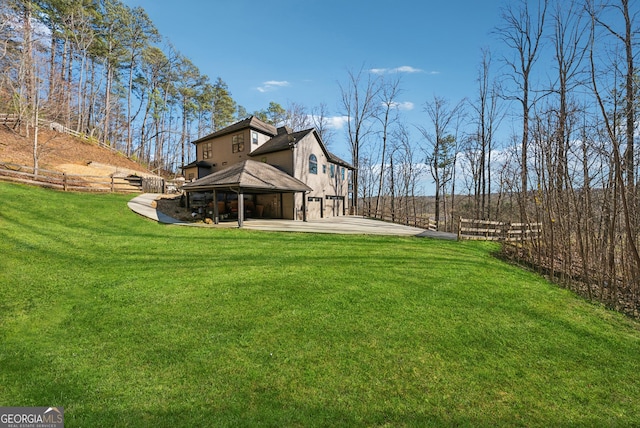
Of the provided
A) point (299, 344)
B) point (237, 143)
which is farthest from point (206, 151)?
point (299, 344)

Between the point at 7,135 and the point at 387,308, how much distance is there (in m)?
33.7

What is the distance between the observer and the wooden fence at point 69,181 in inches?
579

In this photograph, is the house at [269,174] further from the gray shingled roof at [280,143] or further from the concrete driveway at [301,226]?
the concrete driveway at [301,226]

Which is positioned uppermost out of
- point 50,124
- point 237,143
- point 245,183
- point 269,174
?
point 50,124

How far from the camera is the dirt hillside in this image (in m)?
19.9

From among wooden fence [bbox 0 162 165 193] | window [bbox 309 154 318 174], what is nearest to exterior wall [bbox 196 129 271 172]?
window [bbox 309 154 318 174]

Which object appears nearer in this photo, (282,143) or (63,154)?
(282,143)

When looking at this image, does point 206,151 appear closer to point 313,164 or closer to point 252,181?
point 313,164

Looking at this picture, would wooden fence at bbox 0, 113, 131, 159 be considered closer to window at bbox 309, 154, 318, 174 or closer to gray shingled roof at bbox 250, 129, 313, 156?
gray shingled roof at bbox 250, 129, 313, 156

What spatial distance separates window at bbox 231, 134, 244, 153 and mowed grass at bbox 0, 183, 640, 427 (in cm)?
1523

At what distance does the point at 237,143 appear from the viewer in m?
21.5

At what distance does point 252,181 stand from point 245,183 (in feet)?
2.68

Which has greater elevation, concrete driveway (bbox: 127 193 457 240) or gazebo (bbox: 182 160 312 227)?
gazebo (bbox: 182 160 312 227)

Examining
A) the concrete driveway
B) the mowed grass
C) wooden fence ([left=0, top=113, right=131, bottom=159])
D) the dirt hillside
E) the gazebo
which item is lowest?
the mowed grass
